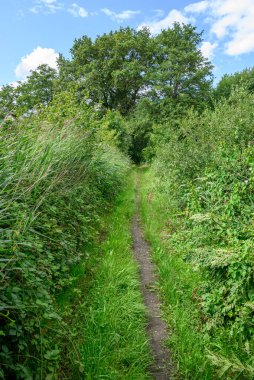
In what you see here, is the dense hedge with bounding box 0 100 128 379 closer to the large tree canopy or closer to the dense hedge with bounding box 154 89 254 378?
the dense hedge with bounding box 154 89 254 378

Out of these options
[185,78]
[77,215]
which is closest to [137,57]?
[185,78]

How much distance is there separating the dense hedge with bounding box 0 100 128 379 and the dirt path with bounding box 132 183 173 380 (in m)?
1.07

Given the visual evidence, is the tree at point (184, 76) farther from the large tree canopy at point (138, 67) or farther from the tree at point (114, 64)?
the tree at point (114, 64)

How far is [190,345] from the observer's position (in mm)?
3340

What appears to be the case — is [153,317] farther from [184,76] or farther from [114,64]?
[114,64]

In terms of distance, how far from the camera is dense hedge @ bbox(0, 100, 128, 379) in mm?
2215

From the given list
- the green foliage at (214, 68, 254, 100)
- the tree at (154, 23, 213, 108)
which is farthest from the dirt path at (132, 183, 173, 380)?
the green foliage at (214, 68, 254, 100)

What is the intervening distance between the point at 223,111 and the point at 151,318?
7939mm

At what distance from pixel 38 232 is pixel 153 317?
2.05 metres

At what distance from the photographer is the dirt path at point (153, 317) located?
314 cm

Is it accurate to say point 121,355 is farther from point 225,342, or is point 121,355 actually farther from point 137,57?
point 137,57

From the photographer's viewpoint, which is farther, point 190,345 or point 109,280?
point 109,280

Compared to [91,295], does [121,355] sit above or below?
below

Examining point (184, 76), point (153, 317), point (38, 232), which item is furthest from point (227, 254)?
point (184, 76)
